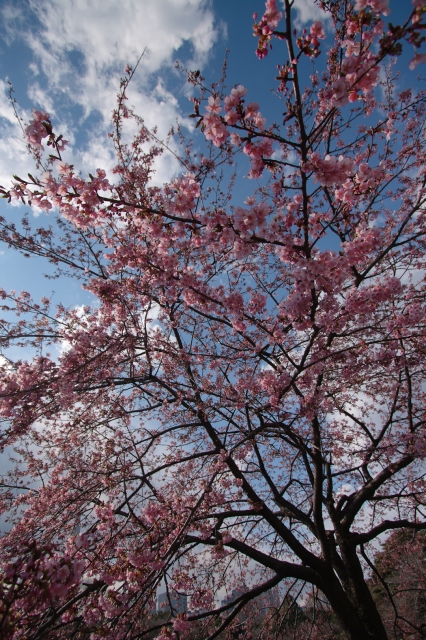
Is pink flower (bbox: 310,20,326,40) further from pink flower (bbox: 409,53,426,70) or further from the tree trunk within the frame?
the tree trunk

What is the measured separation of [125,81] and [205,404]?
5.21 meters

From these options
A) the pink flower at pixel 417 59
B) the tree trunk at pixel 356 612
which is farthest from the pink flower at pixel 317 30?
the tree trunk at pixel 356 612

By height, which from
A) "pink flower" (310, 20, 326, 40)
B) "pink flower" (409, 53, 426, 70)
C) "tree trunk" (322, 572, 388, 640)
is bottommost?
"tree trunk" (322, 572, 388, 640)

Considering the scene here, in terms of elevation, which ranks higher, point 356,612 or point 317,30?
point 317,30

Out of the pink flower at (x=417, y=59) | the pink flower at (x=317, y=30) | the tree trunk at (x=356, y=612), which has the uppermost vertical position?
the pink flower at (x=317, y=30)

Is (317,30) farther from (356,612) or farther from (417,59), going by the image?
(356,612)

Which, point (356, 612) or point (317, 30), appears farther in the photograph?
point (356, 612)

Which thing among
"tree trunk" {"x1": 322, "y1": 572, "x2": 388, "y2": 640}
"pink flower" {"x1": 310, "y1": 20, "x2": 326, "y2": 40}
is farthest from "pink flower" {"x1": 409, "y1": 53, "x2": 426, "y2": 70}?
"tree trunk" {"x1": 322, "y1": 572, "x2": 388, "y2": 640}

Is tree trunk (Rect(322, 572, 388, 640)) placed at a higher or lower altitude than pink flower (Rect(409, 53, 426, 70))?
lower

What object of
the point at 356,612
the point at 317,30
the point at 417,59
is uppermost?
the point at 317,30

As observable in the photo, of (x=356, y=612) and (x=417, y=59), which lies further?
(x=356, y=612)

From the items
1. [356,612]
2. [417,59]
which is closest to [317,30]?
[417,59]

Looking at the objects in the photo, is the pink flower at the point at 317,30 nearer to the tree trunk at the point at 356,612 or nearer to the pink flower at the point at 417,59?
the pink flower at the point at 417,59

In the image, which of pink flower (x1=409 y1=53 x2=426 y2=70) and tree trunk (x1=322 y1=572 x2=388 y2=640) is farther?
tree trunk (x1=322 y1=572 x2=388 y2=640)
